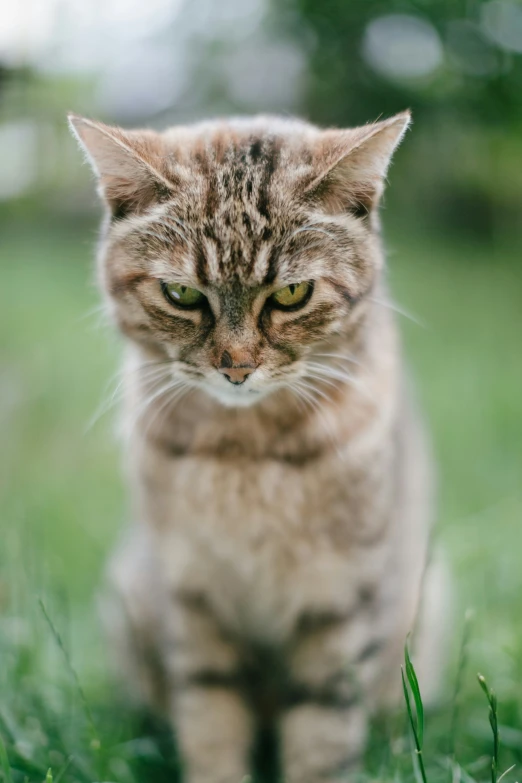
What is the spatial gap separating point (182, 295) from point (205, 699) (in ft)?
2.79

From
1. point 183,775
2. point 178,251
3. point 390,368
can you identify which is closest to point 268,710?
point 183,775

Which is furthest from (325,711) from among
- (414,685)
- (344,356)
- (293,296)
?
(293,296)

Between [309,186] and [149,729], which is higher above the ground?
[309,186]

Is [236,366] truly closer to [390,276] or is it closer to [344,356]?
[344,356]

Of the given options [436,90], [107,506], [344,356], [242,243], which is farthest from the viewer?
[436,90]

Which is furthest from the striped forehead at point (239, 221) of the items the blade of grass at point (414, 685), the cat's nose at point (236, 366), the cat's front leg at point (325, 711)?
the cat's front leg at point (325, 711)

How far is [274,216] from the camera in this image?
126cm

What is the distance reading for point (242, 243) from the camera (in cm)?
124

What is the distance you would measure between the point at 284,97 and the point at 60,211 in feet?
3.94

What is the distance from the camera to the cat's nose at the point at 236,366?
1240mm

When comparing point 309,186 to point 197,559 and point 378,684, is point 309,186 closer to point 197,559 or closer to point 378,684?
point 197,559

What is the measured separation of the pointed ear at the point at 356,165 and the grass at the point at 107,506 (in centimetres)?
28

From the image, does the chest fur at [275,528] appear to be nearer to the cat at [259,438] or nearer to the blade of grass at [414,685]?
the cat at [259,438]

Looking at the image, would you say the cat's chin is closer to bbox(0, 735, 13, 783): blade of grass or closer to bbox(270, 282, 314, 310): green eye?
bbox(270, 282, 314, 310): green eye
